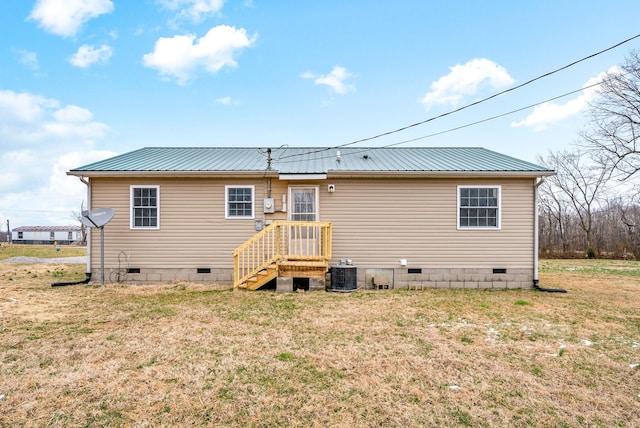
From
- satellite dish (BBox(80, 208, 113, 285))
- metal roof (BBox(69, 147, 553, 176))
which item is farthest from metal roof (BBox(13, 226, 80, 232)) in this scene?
satellite dish (BBox(80, 208, 113, 285))

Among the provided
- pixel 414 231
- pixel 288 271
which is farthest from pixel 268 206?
pixel 414 231

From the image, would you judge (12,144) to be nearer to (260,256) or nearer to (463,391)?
(260,256)

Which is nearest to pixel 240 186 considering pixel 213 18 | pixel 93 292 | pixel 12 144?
pixel 93 292

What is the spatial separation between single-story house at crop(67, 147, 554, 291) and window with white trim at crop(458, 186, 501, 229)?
0.09 feet

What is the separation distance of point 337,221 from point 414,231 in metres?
2.13

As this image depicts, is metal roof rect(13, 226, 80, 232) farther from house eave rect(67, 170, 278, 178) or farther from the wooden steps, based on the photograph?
the wooden steps

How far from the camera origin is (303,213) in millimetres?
9180

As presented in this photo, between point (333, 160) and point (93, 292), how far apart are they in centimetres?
720

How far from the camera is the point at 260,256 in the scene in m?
9.01

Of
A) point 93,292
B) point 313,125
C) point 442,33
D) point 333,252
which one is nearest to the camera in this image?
point 93,292

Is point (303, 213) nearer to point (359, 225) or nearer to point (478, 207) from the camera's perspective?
point (359, 225)

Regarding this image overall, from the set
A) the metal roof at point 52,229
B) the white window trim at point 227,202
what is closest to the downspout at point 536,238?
the white window trim at point 227,202

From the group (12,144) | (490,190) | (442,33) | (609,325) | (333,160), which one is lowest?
(609,325)

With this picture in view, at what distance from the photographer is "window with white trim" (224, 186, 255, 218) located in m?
9.12
